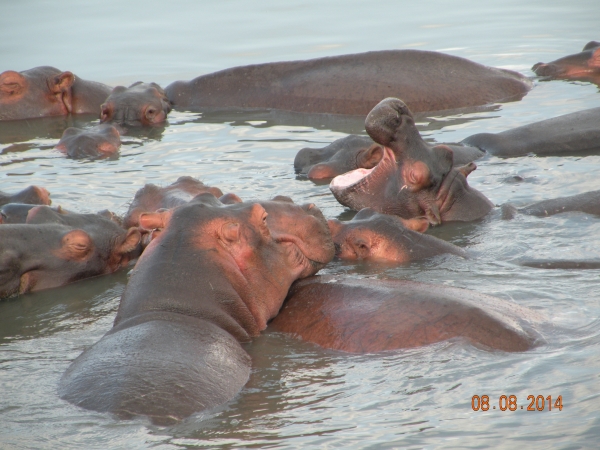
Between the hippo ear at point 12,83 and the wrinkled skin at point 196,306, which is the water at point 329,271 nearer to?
the wrinkled skin at point 196,306

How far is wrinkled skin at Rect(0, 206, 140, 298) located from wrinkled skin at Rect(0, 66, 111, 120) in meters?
5.60

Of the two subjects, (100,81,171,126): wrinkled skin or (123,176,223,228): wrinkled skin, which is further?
(100,81,171,126): wrinkled skin

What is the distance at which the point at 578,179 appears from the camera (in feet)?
26.3

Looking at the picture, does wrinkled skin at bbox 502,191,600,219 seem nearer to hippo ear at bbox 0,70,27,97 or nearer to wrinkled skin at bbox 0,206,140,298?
wrinkled skin at bbox 0,206,140,298

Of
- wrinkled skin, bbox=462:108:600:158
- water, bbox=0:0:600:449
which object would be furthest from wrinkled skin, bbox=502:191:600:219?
wrinkled skin, bbox=462:108:600:158

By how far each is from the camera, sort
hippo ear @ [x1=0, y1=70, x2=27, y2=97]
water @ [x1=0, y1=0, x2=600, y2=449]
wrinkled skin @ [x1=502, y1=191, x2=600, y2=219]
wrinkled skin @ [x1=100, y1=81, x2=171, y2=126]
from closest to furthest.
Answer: water @ [x1=0, y1=0, x2=600, y2=449], wrinkled skin @ [x1=502, y1=191, x2=600, y2=219], wrinkled skin @ [x1=100, y1=81, x2=171, y2=126], hippo ear @ [x1=0, y1=70, x2=27, y2=97]

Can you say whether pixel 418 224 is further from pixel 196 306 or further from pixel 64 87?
pixel 64 87

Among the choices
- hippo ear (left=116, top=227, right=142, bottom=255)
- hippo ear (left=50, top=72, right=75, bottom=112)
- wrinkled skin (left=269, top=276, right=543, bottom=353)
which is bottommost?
wrinkled skin (left=269, top=276, right=543, bottom=353)

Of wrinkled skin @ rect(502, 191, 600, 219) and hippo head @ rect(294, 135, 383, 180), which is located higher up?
hippo head @ rect(294, 135, 383, 180)

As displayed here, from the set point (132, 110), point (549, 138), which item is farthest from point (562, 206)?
point (132, 110)

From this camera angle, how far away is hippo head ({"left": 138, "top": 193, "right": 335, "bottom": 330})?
15.8 ft

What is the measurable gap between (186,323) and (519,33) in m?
12.6

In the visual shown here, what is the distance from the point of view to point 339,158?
8.62 m

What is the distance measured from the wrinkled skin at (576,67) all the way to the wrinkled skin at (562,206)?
5.21 metres
